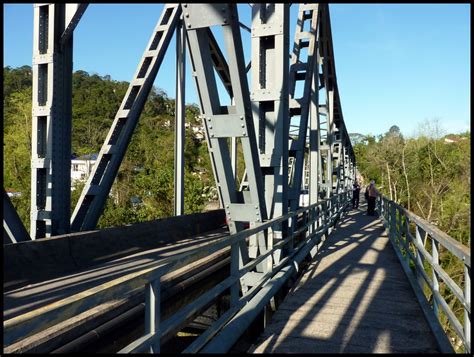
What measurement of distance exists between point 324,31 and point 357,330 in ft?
44.8


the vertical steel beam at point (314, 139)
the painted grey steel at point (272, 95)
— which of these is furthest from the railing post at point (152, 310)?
the vertical steel beam at point (314, 139)

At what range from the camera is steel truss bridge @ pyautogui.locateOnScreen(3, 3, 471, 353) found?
3.86 metres

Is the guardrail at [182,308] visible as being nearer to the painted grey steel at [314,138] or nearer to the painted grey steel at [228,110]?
the painted grey steel at [228,110]

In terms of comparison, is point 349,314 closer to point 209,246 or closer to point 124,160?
point 209,246

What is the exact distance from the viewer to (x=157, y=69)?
8.95m

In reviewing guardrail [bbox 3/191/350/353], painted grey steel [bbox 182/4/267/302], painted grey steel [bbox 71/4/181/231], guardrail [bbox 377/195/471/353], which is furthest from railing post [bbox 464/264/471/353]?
painted grey steel [bbox 71/4/181/231]

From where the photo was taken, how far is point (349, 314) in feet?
18.1

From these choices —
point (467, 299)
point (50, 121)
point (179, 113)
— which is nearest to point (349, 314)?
point (467, 299)

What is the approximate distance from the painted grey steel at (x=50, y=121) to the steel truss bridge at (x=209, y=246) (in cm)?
2

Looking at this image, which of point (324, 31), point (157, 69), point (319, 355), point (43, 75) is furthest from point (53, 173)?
point (324, 31)

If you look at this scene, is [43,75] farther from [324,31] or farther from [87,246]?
[324,31]

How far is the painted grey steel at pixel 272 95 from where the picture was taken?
258 inches

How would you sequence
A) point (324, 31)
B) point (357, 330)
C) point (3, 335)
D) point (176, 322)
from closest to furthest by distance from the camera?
point (3, 335) < point (176, 322) < point (357, 330) < point (324, 31)

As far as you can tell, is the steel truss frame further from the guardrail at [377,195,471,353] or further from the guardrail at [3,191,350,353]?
the guardrail at [377,195,471,353]
